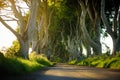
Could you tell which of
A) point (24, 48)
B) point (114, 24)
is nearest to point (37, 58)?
point (24, 48)

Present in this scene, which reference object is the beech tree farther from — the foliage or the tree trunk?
the tree trunk

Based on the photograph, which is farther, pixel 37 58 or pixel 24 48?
pixel 37 58

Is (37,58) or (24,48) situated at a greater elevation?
(24,48)

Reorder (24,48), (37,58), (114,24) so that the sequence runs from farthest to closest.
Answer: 1. (114,24)
2. (37,58)
3. (24,48)

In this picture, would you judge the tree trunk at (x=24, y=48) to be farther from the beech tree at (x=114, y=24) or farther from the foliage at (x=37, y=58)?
the beech tree at (x=114, y=24)

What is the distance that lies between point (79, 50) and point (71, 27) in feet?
23.3

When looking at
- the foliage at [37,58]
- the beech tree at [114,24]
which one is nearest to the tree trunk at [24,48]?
the foliage at [37,58]

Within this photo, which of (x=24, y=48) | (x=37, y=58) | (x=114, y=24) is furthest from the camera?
(x=114, y=24)

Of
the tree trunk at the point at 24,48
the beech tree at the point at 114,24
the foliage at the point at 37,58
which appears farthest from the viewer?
the beech tree at the point at 114,24

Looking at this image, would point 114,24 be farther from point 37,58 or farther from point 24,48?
point 24,48

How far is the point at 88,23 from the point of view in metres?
65.8

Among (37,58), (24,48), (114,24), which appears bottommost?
(37,58)

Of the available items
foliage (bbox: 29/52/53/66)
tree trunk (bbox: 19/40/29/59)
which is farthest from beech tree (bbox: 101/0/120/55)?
tree trunk (bbox: 19/40/29/59)

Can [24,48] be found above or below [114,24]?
below
